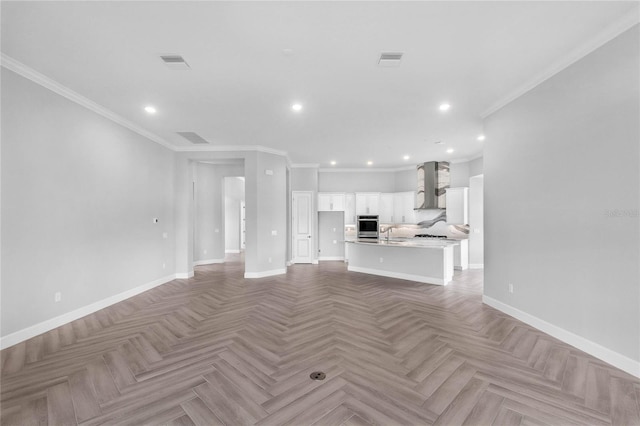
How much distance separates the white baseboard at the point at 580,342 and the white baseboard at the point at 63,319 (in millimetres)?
6278

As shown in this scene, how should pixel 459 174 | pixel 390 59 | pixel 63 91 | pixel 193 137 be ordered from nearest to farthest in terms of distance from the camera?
pixel 390 59 < pixel 63 91 < pixel 193 137 < pixel 459 174

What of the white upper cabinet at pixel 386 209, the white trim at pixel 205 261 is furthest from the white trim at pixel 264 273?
the white upper cabinet at pixel 386 209

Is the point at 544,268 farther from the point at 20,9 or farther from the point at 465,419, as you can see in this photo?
the point at 20,9

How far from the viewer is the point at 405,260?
20.9 ft

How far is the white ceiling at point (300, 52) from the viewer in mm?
2299

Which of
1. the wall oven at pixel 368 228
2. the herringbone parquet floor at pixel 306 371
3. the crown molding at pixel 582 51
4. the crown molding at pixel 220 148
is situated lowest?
the herringbone parquet floor at pixel 306 371

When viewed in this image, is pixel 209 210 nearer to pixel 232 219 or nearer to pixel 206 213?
pixel 206 213

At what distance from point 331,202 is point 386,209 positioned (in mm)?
1946

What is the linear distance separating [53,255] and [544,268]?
6373 mm

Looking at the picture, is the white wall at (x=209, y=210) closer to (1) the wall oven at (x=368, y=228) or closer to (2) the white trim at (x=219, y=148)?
(2) the white trim at (x=219, y=148)

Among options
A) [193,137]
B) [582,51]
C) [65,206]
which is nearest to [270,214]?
[193,137]

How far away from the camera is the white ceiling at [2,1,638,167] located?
2.30 m

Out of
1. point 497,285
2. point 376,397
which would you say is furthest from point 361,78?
point 497,285

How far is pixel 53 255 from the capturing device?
3500mm
